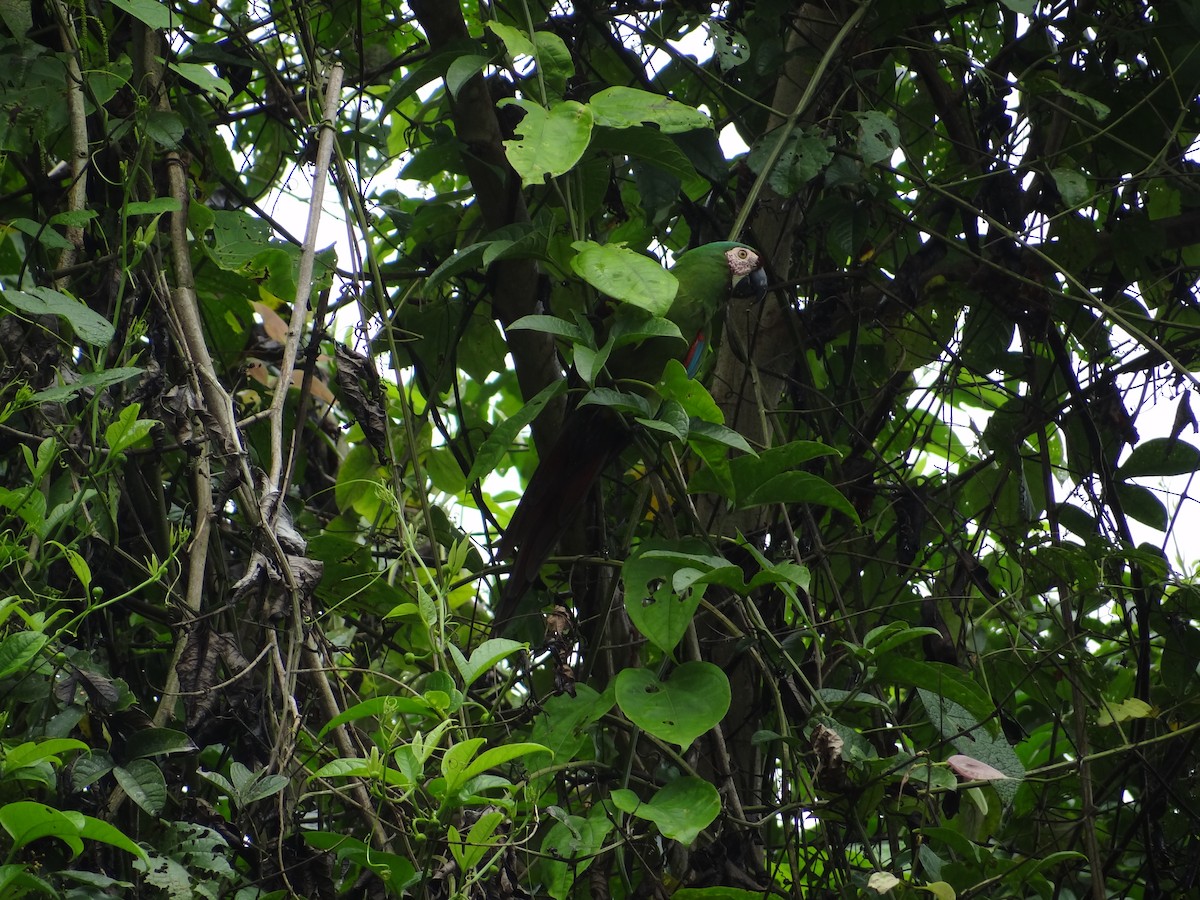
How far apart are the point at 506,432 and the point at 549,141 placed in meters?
0.39

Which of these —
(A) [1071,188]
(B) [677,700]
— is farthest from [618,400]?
(A) [1071,188]

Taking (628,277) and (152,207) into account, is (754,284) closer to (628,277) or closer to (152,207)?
(628,277)

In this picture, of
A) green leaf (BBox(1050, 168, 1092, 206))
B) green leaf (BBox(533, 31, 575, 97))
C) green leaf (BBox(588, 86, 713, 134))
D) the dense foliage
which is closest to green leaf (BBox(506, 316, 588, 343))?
the dense foliage

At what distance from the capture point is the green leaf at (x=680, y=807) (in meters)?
1.23

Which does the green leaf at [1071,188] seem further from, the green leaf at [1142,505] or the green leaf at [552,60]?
the green leaf at [552,60]

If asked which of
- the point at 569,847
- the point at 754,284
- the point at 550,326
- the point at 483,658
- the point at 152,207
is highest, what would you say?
the point at 754,284

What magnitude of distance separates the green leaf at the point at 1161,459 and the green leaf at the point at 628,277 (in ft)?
3.43

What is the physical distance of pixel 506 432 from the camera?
148 cm

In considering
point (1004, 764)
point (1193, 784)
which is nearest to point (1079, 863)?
point (1193, 784)

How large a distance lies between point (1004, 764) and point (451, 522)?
3.65 ft

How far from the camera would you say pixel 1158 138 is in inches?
77.9

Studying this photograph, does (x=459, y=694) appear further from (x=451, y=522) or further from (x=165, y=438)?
(x=451, y=522)

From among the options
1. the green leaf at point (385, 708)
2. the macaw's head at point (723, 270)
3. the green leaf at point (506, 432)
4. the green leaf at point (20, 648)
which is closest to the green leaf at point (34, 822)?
the green leaf at point (20, 648)

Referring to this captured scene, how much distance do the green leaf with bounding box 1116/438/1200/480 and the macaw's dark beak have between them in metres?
0.72
